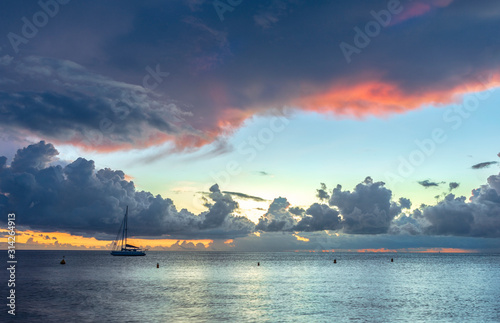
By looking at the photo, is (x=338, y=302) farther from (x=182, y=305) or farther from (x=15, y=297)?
(x=15, y=297)

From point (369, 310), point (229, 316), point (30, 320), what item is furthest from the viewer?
point (369, 310)

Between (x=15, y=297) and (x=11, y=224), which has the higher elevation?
(x=11, y=224)

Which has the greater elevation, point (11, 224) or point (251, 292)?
point (11, 224)

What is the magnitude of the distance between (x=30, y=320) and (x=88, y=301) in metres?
19.8

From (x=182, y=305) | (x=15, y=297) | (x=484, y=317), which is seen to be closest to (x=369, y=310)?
(x=484, y=317)

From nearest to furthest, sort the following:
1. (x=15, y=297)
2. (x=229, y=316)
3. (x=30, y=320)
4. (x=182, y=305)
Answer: (x=30, y=320)
(x=229, y=316)
(x=182, y=305)
(x=15, y=297)

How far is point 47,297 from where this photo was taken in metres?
77.2

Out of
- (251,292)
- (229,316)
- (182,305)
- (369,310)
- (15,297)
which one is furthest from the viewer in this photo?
(251,292)

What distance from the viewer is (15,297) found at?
75.9m

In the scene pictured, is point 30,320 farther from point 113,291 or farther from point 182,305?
point 113,291

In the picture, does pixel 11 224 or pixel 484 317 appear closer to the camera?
pixel 11 224

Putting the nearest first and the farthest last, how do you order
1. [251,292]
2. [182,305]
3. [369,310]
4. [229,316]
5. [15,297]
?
[229,316] → [369,310] → [182,305] → [15,297] → [251,292]

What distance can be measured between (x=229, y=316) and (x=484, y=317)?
122 feet

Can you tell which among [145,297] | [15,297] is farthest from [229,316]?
[15,297]
